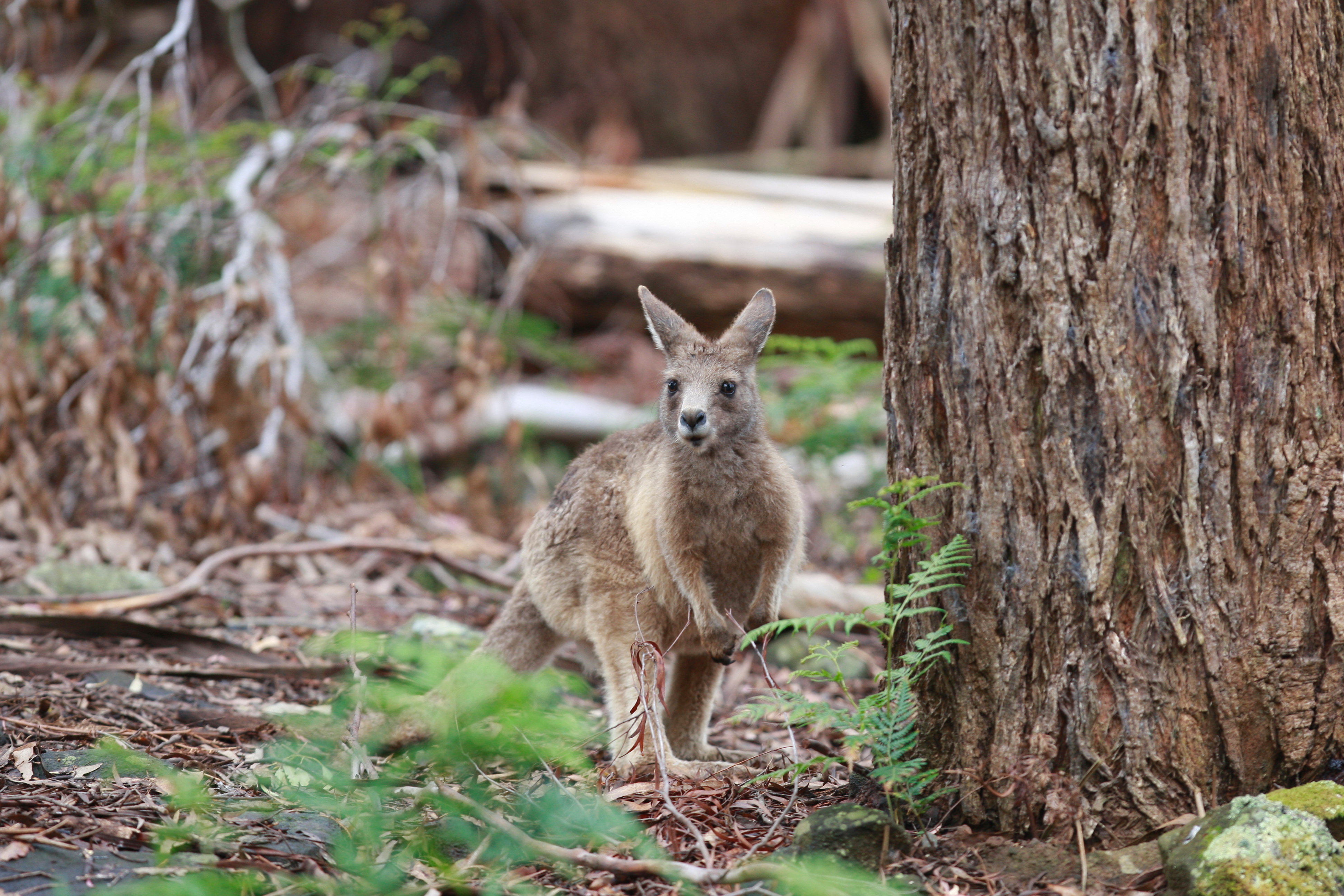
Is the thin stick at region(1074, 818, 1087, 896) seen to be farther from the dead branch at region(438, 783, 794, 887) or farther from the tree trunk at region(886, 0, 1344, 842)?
the dead branch at region(438, 783, 794, 887)

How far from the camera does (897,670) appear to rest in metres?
3.23

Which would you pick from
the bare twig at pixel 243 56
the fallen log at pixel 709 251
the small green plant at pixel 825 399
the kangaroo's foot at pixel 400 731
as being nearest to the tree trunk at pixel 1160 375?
the kangaroo's foot at pixel 400 731

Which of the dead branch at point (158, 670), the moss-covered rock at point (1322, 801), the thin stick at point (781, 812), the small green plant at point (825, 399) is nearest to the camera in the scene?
the moss-covered rock at point (1322, 801)

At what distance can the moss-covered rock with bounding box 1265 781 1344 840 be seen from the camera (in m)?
2.82

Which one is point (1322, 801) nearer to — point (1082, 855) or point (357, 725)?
point (1082, 855)

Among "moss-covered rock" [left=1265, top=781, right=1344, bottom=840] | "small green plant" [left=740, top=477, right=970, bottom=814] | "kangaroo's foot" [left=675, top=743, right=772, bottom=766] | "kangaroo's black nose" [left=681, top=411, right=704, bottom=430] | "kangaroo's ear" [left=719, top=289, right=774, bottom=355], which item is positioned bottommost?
"kangaroo's foot" [left=675, top=743, right=772, bottom=766]

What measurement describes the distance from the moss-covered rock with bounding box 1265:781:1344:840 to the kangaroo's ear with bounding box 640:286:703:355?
8.42 feet

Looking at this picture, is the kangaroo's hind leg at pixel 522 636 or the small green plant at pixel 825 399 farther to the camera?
the small green plant at pixel 825 399

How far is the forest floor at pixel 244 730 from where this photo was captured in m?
2.93

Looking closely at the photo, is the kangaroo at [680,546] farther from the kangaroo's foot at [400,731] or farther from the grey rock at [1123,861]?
the grey rock at [1123,861]

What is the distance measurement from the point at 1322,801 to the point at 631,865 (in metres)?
1.70

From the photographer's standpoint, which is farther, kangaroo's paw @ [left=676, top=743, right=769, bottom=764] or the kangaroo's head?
kangaroo's paw @ [left=676, top=743, right=769, bottom=764]

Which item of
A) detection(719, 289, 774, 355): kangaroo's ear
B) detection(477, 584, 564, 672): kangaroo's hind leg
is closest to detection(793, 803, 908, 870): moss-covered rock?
detection(477, 584, 564, 672): kangaroo's hind leg

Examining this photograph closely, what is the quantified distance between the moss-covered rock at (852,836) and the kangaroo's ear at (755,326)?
6.73ft
